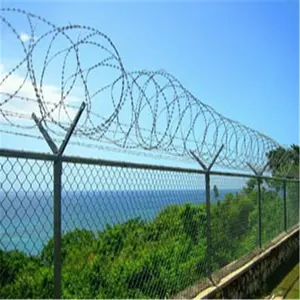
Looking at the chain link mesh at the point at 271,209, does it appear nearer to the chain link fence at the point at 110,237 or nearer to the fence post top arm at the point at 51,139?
the chain link fence at the point at 110,237

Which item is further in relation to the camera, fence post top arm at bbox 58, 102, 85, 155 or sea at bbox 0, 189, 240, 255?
fence post top arm at bbox 58, 102, 85, 155

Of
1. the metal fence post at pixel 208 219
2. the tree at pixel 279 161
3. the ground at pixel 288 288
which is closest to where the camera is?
the metal fence post at pixel 208 219

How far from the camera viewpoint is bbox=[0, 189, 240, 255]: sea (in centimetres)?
257

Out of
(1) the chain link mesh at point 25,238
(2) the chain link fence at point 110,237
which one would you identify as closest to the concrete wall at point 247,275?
(2) the chain link fence at point 110,237

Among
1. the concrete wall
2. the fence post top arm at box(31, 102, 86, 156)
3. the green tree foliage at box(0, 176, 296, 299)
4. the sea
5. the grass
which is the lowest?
the grass

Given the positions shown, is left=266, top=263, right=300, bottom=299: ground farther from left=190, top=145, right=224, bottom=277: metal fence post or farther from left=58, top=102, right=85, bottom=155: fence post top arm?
left=58, top=102, right=85, bottom=155: fence post top arm

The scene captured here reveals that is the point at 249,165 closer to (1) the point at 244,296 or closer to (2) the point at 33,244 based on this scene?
(1) the point at 244,296

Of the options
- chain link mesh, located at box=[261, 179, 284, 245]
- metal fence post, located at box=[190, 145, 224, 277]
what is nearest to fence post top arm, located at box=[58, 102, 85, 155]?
metal fence post, located at box=[190, 145, 224, 277]

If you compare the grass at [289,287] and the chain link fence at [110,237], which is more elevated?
the chain link fence at [110,237]

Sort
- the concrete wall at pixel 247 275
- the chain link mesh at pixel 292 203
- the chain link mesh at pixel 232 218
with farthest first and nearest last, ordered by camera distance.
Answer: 1. the chain link mesh at pixel 292 203
2. the chain link mesh at pixel 232 218
3. the concrete wall at pixel 247 275

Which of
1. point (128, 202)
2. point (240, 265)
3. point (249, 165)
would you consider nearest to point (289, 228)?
point (249, 165)

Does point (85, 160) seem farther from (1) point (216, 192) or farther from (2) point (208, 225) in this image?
(1) point (216, 192)

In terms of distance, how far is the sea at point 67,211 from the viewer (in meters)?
2.57

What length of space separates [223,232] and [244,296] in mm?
893
